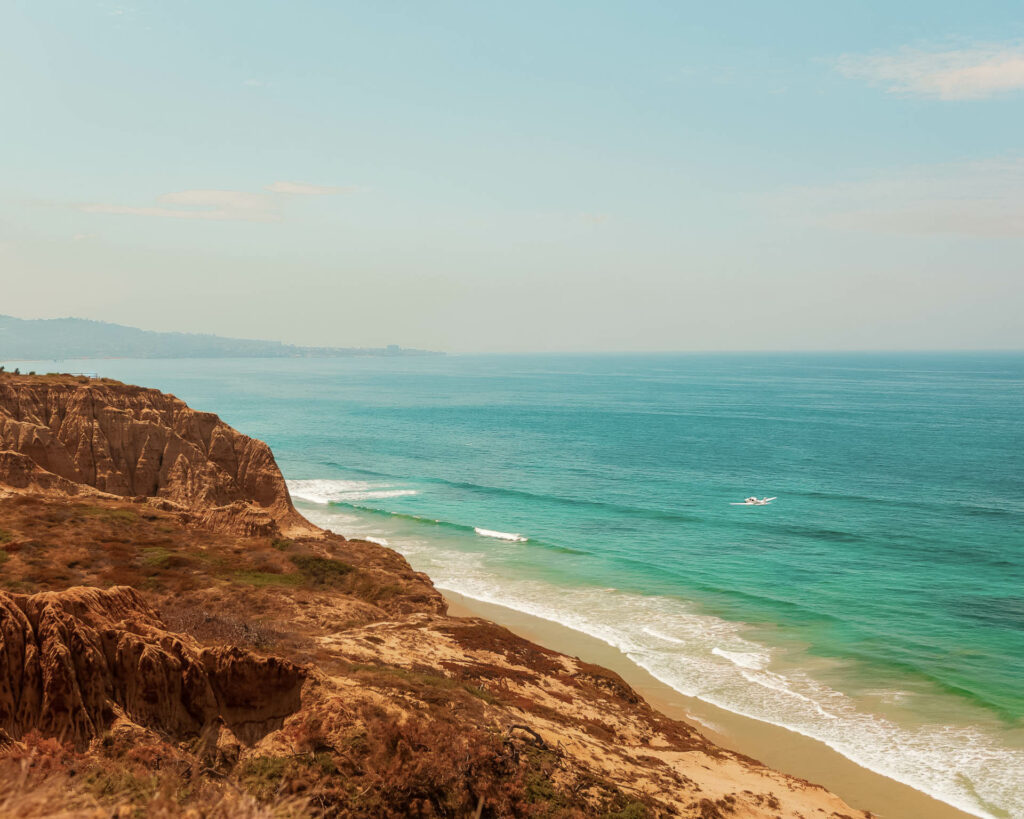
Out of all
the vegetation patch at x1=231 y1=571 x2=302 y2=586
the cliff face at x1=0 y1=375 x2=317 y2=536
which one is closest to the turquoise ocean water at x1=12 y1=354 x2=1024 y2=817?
the cliff face at x1=0 y1=375 x2=317 y2=536

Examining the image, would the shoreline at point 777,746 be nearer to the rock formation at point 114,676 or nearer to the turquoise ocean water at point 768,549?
the turquoise ocean water at point 768,549

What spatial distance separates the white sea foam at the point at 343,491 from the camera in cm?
6969

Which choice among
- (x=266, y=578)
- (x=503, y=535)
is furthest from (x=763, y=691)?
(x=503, y=535)

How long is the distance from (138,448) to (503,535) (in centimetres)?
2734

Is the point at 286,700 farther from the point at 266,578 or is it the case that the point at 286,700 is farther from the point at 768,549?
the point at 768,549

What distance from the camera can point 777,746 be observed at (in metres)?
26.1

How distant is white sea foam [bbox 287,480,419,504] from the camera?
6969 centimetres

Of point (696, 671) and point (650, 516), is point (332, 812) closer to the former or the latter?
point (696, 671)

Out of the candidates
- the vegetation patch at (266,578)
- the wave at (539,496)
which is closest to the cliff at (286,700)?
the vegetation patch at (266,578)

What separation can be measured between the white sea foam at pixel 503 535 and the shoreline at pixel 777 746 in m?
19.2

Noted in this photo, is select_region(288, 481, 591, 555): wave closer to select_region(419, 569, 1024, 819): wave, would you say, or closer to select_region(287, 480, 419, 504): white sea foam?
select_region(287, 480, 419, 504): white sea foam

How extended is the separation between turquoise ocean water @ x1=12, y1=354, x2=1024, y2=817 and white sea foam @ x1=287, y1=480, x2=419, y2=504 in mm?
464

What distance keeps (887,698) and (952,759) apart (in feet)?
15.0

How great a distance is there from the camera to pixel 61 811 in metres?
7.32
